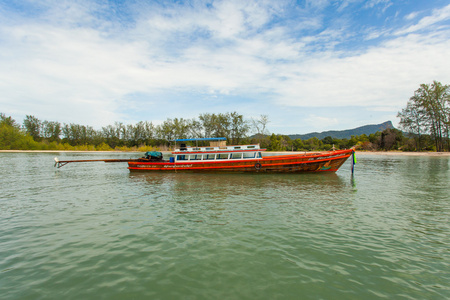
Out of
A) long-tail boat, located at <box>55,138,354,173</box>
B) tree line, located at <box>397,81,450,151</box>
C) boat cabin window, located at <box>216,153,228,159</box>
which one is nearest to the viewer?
long-tail boat, located at <box>55,138,354,173</box>

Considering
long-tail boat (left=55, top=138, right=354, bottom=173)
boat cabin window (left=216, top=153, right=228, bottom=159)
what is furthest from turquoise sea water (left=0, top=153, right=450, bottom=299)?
boat cabin window (left=216, top=153, right=228, bottom=159)

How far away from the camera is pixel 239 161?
91.6 ft

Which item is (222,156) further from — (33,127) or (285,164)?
(33,127)

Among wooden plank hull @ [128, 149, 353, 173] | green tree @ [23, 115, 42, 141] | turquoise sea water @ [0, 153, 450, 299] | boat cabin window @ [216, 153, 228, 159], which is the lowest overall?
turquoise sea water @ [0, 153, 450, 299]

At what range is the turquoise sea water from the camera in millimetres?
5375

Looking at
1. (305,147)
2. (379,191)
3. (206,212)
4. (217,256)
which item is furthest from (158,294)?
(305,147)

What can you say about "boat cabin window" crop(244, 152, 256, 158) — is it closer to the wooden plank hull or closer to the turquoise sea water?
the wooden plank hull

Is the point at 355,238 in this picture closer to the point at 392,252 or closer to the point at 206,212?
the point at 392,252

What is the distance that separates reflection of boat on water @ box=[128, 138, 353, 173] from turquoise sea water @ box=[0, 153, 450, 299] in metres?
13.0

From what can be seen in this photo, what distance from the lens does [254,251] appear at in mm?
7242

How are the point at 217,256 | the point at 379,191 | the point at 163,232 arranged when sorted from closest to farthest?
the point at 217,256, the point at 163,232, the point at 379,191

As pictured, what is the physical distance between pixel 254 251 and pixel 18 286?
20.9ft

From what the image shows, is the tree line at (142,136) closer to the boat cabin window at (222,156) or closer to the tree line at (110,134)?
the tree line at (110,134)

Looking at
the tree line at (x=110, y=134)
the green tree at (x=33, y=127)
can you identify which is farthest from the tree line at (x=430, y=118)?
the green tree at (x=33, y=127)
